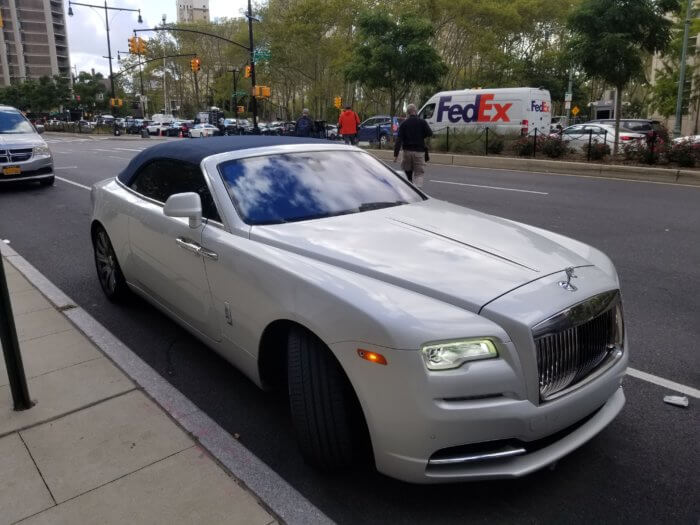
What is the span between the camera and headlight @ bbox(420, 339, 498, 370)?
234cm

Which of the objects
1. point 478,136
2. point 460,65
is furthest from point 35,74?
point 478,136

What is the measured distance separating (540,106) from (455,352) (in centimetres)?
2488

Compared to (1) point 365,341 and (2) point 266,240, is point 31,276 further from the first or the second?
(1) point 365,341

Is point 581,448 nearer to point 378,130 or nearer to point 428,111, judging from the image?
point 428,111

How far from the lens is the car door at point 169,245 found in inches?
144

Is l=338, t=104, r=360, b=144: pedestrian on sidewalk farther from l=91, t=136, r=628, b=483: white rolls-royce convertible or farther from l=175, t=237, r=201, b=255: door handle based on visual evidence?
l=175, t=237, r=201, b=255: door handle

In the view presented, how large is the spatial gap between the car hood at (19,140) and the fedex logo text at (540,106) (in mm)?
18886

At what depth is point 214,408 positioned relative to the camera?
3.57 meters

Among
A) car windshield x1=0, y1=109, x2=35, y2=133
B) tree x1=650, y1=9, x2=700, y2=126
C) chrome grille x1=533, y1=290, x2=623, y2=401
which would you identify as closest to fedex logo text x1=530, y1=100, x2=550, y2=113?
tree x1=650, y1=9, x2=700, y2=126

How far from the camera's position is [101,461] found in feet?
9.70

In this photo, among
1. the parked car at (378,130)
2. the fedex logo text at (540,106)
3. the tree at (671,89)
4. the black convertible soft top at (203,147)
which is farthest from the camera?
Result: the tree at (671,89)

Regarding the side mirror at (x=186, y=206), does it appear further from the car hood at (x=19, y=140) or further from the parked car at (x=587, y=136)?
the parked car at (x=587, y=136)

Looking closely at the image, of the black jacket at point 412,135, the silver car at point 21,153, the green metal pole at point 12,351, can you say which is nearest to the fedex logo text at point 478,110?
the black jacket at point 412,135

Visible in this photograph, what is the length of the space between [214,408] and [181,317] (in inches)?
29.7
